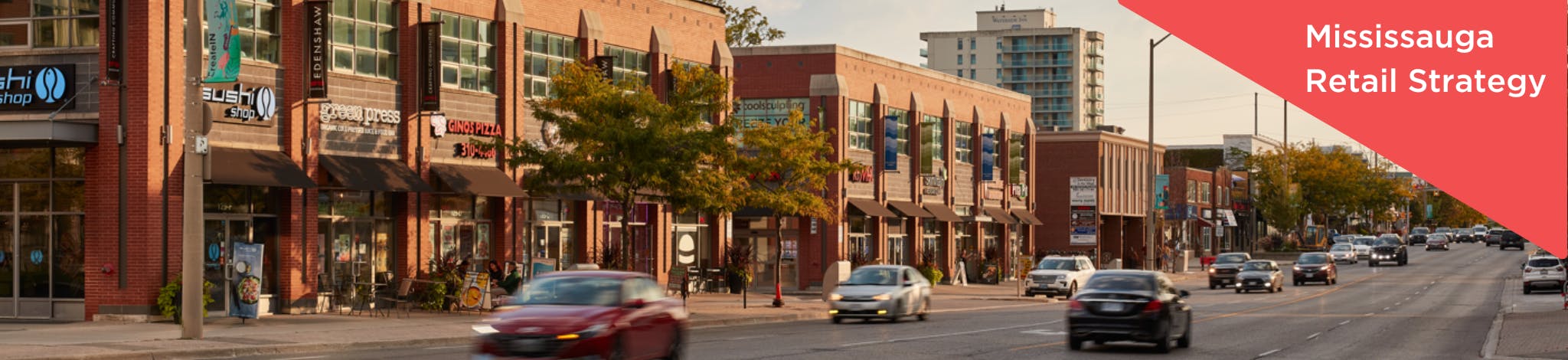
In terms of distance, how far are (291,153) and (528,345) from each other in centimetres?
1665

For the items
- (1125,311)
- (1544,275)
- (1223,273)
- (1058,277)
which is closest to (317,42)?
(1125,311)

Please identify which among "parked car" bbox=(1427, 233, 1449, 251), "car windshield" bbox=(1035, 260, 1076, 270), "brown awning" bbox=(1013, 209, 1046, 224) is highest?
"brown awning" bbox=(1013, 209, 1046, 224)

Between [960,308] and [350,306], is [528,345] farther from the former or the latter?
[960,308]

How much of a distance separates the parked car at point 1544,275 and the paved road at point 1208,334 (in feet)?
9.83

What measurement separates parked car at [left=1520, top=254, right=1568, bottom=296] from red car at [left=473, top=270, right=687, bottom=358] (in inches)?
1710

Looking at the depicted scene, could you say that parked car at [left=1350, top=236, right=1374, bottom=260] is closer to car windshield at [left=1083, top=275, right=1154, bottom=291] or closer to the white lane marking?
the white lane marking

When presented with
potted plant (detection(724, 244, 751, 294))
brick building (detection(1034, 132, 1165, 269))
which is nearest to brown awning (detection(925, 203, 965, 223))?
potted plant (detection(724, 244, 751, 294))

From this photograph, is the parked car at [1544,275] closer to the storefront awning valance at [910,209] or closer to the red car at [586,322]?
the storefront awning valance at [910,209]

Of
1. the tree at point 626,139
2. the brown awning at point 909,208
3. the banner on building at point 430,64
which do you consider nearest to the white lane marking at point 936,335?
the tree at point 626,139

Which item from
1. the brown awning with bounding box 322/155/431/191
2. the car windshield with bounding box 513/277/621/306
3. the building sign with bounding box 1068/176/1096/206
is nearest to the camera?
the car windshield with bounding box 513/277/621/306

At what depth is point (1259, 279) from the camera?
2275 inches

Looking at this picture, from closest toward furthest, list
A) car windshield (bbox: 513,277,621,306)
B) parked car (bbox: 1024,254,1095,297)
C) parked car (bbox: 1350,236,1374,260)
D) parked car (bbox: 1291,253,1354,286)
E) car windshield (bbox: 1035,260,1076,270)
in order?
car windshield (bbox: 513,277,621,306) → parked car (bbox: 1024,254,1095,297) → car windshield (bbox: 1035,260,1076,270) → parked car (bbox: 1291,253,1354,286) → parked car (bbox: 1350,236,1374,260)

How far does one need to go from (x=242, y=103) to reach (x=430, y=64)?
4936 millimetres

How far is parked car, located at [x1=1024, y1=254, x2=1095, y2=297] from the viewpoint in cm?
5094
